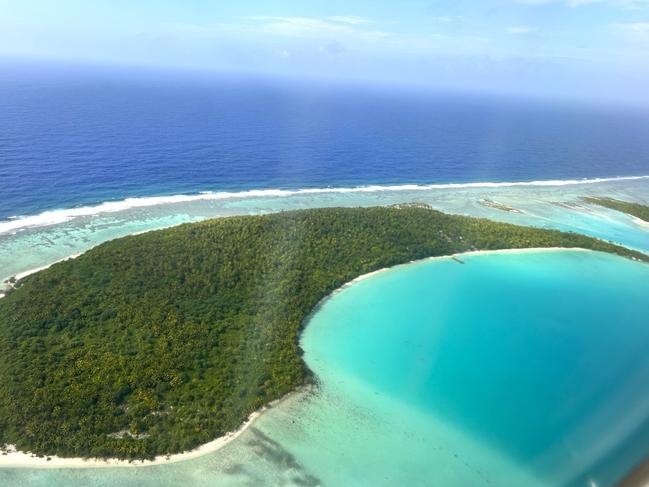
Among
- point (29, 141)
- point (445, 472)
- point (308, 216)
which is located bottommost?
point (445, 472)

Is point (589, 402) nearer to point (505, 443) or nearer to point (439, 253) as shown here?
point (505, 443)

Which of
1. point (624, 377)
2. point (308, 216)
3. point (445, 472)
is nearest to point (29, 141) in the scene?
point (308, 216)

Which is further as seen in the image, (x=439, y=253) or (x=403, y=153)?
(x=403, y=153)

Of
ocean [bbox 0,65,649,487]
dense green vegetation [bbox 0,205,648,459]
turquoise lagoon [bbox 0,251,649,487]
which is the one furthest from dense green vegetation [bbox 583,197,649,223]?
dense green vegetation [bbox 0,205,648,459]

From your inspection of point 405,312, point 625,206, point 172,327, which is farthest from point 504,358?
point 625,206

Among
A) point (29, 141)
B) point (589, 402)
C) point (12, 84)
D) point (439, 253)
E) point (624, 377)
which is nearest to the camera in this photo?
point (589, 402)

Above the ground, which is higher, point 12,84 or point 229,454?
point 12,84

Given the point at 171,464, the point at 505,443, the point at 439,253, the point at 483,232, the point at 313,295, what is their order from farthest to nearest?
the point at 483,232 → the point at 439,253 → the point at 313,295 → the point at 505,443 → the point at 171,464
